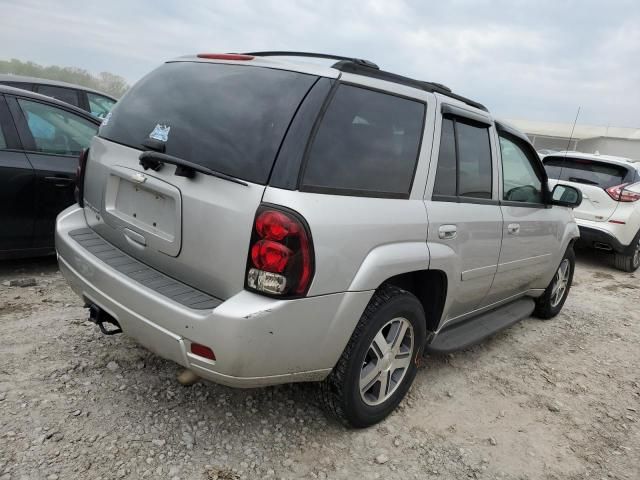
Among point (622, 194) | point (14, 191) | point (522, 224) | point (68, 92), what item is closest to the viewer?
point (522, 224)

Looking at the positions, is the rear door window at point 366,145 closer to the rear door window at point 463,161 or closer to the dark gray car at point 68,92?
the rear door window at point 463,161

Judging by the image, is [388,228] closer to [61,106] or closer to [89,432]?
[89,432]

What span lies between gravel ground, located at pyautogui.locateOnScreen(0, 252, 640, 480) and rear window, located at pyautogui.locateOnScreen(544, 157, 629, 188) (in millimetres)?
4047

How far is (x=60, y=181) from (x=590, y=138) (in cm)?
3352

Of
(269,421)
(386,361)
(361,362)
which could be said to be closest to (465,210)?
(386,361)

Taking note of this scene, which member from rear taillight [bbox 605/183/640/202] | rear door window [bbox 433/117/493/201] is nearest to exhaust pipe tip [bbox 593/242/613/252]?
rear taillight [bbox 605/183/640/202]

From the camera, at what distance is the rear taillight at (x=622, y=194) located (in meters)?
6.84

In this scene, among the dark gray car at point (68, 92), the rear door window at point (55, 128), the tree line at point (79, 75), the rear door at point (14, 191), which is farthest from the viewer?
the tree line at point (79, 75)

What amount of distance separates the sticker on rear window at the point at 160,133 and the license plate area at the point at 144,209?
19 cm

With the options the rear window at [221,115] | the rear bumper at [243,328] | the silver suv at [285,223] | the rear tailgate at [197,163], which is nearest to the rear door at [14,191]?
the silver suv at [285,223]

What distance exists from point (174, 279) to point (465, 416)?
188 centimetres

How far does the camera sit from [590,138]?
31.0 meters

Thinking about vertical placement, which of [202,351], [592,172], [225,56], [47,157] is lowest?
[202,351]

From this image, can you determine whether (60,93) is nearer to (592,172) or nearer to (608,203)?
(592,172)
